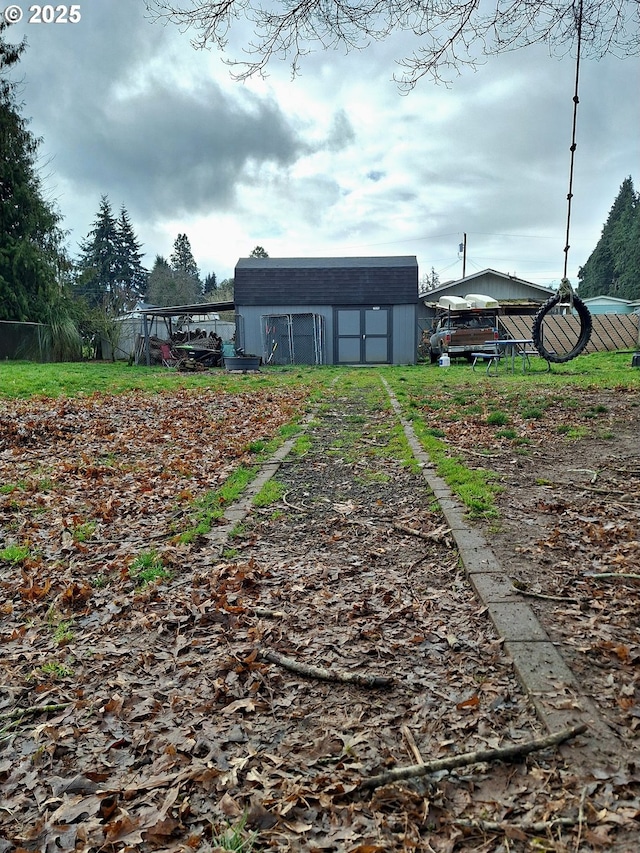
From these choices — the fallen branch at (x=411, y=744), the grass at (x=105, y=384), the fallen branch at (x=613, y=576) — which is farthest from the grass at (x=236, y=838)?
the grass at (x=105, y=384)

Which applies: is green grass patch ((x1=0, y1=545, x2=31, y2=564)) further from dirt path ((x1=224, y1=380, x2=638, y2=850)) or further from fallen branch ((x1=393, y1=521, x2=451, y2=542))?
fallen branch ((x1=393, y1=521, x2=451, y2=542))

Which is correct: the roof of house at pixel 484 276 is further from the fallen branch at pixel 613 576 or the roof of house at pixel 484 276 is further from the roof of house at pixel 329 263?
the fallen branch at pixel 613 576

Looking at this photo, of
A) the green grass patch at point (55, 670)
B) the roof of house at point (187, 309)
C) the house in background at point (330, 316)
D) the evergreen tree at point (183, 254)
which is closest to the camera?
the green grass patch at point (55, 670)

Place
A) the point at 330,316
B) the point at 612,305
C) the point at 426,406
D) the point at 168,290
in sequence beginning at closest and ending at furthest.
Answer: the point at 426,406
the point at 330,316
the point at 612,305
the point at 168,290

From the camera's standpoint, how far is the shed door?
25.2m

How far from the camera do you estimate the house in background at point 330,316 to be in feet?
82.3

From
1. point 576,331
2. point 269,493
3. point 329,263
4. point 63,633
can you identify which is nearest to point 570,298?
point 269,493

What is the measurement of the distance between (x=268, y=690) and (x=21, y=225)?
31240 millimetres

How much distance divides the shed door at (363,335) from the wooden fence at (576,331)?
5031 mm

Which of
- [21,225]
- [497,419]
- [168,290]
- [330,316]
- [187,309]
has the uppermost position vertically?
[168,290]

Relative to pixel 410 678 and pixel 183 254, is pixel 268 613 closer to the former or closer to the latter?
pixel 410 678

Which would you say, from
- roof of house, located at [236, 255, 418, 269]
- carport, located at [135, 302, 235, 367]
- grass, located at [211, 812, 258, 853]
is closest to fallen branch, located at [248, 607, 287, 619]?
grass, located at [211, 812, 258, 853]

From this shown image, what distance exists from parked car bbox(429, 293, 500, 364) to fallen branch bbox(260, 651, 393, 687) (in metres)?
17.3

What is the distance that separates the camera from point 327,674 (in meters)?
2.26
